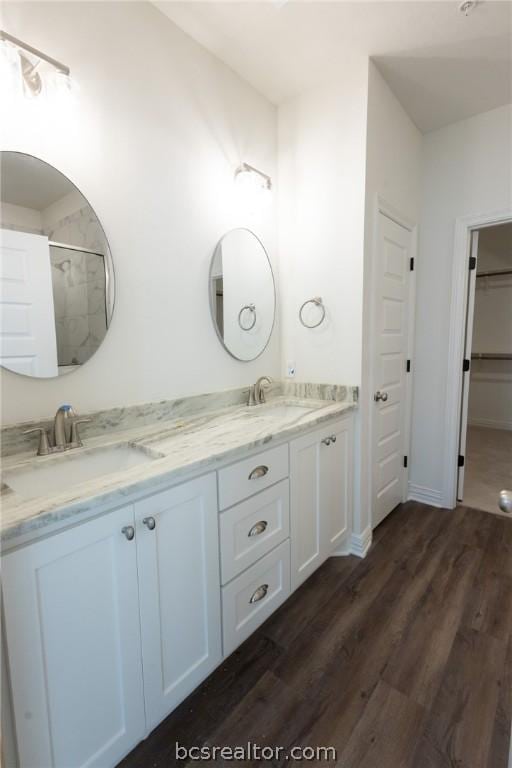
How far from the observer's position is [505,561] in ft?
6.76

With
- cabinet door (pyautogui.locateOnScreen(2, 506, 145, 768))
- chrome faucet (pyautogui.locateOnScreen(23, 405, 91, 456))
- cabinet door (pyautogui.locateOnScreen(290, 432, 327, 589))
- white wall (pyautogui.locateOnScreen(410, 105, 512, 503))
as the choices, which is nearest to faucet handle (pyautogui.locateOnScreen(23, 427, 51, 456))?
chrome faucet (pyautogui.locateOnScreen(23, 405, 91, 456))

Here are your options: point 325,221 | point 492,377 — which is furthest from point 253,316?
point 492,377

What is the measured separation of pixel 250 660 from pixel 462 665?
0.86 m

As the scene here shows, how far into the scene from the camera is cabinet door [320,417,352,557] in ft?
6.16

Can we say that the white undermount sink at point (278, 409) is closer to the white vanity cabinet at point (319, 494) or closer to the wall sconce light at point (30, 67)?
the white vanity cabinet at point (319, 494)

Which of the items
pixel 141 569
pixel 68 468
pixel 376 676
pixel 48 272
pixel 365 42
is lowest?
pixel 376 676

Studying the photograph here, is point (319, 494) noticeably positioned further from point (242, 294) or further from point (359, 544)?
point (242, 294)

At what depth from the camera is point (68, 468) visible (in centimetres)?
122

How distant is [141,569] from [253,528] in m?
0.52

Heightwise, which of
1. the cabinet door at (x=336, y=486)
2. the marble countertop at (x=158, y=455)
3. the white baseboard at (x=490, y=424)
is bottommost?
the white baseboard at (x=490, y=424)

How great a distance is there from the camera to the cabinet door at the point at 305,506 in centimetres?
165

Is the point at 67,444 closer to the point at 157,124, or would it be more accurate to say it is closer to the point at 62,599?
the point at 62,599

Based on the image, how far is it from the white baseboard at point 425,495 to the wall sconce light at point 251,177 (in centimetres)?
245

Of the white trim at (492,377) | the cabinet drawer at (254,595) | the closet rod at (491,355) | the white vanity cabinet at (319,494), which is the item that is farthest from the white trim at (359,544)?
the white trim at (492,377)
